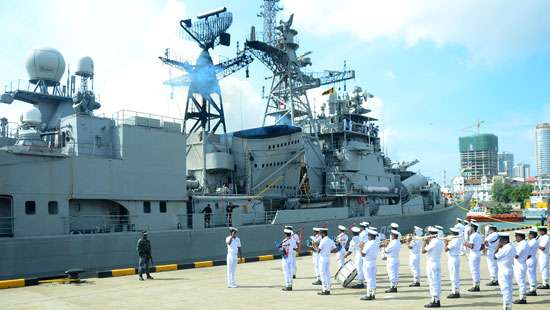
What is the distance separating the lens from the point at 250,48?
92.6 feet

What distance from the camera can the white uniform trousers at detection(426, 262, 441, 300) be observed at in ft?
27.6

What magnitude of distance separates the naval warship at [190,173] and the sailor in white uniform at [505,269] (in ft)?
36.1

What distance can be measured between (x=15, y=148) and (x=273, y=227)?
10.2 m

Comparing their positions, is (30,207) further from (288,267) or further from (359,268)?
(359,268)

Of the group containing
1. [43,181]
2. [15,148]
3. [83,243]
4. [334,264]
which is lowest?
[334,264]

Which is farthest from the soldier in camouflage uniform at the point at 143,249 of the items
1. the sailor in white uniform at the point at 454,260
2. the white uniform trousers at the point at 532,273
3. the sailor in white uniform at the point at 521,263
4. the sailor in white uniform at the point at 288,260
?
the white uniform trousers at the point at 532,273

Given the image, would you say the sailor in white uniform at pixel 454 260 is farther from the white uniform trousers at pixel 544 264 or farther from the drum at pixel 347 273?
the drum at pixel 347 273

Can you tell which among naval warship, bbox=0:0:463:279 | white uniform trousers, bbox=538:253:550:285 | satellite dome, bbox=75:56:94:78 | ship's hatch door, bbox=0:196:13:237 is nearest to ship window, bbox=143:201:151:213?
naval warship, bbox=0:0:463:279

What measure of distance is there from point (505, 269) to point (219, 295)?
5.33m

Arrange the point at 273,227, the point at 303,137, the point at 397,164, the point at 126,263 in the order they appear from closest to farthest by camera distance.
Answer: the point at 126,263 → the point at 273,227 → the point at 303,137 → the point at 397,164

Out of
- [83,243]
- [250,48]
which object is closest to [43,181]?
[83,243]

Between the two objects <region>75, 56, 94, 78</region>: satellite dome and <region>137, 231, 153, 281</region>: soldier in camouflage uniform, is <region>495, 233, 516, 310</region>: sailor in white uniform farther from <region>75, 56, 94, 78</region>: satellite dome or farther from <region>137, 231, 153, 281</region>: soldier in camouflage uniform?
<region>75, 56, 94, 78</region>: satellite dome

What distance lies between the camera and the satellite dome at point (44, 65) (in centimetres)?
1744

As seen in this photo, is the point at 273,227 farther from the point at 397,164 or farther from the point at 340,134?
the point at 397,164
